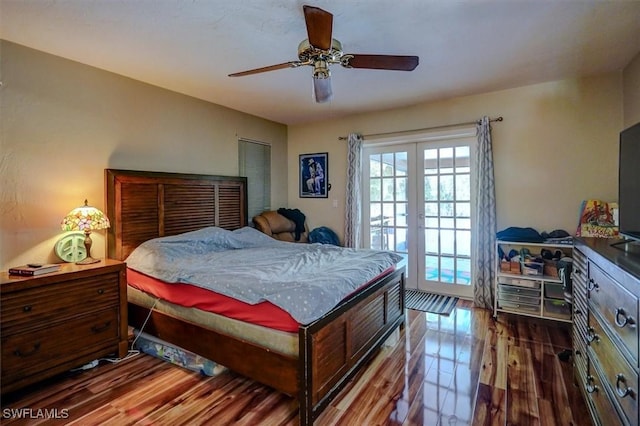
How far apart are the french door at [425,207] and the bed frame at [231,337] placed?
131 centimetres

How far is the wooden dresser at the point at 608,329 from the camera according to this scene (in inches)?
46.9

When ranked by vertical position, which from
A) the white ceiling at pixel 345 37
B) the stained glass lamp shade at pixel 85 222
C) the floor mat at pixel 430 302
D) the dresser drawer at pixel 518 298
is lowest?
the floor mat at pixel 430 302

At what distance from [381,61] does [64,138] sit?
8.84 feet

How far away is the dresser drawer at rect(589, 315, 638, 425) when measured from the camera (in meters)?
1.17

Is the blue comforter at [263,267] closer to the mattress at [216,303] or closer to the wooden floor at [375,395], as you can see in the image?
the mattress at [216,303]

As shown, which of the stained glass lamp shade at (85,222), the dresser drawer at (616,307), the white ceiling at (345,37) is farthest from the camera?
the stained glass lamp shade at (85,222)

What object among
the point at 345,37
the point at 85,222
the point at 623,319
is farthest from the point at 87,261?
the point at 623,319


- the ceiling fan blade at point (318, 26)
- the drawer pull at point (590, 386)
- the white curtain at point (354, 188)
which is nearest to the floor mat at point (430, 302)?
the white curtain at point (354, 188)

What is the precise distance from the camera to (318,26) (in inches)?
65.8

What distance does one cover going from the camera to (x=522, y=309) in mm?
3197

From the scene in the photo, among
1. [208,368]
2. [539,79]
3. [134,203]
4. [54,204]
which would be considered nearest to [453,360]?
[208,368]

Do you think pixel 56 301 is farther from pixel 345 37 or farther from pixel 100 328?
pixel 345 37

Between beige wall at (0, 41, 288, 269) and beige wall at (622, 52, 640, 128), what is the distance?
4.33 meters

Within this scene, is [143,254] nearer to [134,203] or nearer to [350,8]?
[134,203]
